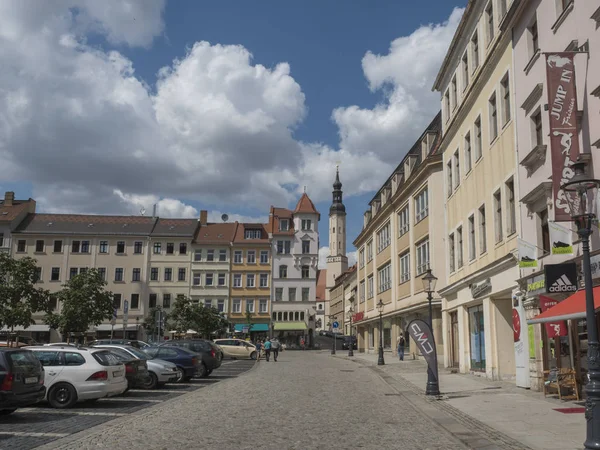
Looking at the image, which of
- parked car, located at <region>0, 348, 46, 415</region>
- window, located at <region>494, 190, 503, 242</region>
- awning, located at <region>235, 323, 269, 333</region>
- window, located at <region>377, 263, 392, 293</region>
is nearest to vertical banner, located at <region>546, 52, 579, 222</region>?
window, located at <region>494, 190, 503, 242</region>

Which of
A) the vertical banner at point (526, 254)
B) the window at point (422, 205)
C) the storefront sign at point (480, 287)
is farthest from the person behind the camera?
the window at point (422, 205)

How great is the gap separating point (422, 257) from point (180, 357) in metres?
18.6

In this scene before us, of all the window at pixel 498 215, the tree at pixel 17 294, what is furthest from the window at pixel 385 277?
the window at pixel 498 215

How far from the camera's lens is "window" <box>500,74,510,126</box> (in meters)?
20.7

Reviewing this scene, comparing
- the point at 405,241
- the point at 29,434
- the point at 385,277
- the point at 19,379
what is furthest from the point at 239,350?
the point at 29,434

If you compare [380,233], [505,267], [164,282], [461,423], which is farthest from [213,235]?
[461,423]

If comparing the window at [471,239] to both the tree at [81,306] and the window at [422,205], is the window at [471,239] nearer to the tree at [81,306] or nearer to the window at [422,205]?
→ the window at [422,205]

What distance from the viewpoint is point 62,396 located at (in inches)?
583

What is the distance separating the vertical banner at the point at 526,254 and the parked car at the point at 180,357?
12.5 m

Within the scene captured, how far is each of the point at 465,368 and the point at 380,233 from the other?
25267 millimetres

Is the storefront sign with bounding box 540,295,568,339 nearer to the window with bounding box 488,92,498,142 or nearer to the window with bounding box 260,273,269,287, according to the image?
the window with bounding box 488,92,498,142

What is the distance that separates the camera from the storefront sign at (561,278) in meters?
14.8

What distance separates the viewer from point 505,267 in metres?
20.6

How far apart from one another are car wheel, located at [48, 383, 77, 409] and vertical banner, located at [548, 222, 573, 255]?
12.2 m
